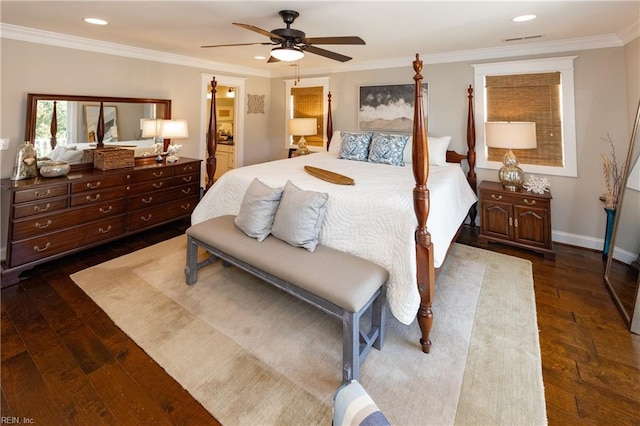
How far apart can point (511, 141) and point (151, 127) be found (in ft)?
14.7

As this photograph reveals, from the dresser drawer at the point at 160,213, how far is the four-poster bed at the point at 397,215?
0.96m

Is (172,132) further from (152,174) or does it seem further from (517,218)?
(517,218)

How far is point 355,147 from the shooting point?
161 inches

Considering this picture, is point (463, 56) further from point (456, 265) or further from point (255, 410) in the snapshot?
point (255, 410)

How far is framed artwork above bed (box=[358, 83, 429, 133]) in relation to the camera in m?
4.47

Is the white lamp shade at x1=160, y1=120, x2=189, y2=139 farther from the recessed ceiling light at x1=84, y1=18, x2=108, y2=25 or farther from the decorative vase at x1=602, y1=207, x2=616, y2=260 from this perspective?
the decorative vase at x1=602, y1=207, x2=616, y2=260

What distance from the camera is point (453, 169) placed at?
3547mm

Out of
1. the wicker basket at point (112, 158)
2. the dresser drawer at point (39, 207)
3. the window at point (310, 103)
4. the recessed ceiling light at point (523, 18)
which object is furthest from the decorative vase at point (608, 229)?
the dresser drawer at point (39, 207)

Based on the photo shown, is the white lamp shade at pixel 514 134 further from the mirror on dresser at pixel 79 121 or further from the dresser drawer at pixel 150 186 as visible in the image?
the mirror on dresser at pixel 79 121

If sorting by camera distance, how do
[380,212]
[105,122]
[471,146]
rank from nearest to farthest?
[380,212]
[105,122]
[471,146]

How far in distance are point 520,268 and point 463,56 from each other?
274 centimetres

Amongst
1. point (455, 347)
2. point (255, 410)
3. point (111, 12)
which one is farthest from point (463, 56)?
point (255, 410)

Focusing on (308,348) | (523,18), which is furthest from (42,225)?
(523,18)

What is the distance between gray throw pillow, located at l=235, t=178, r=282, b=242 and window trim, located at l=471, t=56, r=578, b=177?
10.2 feet
